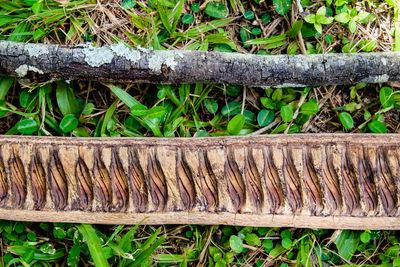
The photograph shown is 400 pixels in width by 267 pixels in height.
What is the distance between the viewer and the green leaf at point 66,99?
5.45 ft

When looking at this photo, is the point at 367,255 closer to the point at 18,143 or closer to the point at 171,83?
the point at 171,83

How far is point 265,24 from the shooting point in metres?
1.75

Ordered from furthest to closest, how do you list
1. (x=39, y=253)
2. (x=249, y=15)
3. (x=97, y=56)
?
(x=249, y=15) → (x=39, y=253) → (x=97, y=56)

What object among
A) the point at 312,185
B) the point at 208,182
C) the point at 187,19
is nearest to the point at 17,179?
the point at 208,182

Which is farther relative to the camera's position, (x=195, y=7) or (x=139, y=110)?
(x=195, y=7)

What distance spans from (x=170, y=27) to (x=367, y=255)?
56.2 inches

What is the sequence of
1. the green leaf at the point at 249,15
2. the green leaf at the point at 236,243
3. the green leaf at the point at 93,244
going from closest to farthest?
1. the green leaf at the point at 93,244
2. the green leaf at the point at 236,243
3. the green leaf at the point at 249,15

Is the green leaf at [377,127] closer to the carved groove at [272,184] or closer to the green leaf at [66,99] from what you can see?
the carved groove at [272,184]

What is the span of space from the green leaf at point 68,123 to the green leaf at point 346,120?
49.1 inches

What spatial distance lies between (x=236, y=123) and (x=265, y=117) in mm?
161

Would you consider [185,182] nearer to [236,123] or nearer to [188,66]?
[236,123]

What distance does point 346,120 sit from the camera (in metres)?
1.67

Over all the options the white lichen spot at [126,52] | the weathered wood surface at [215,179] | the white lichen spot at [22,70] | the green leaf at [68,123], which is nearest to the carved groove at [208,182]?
the weathered wood surface at [215,179]

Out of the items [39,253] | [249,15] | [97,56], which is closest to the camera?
[97,56]
